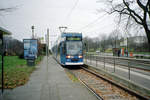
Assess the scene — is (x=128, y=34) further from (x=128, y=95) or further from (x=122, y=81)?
(x=128, y=95)

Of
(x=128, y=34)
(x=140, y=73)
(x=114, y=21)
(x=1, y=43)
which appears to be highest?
(x=114, y=21)

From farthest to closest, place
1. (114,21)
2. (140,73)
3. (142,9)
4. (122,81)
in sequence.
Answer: (114,21)
(142,9)
(122,81)
(140,73)

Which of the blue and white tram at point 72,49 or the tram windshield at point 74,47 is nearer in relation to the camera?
the blue and white tram at point 72,49

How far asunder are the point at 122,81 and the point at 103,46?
149 feet

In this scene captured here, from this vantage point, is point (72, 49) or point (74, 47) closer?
point (72, 49)

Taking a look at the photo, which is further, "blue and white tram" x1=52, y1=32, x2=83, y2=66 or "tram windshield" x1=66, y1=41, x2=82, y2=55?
"tram windshield" x1=66, y1=41, x2=82, y2=55

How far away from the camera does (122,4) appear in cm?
1238

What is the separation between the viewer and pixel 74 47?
15.6 meters

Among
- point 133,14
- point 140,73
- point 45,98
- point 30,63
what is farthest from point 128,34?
point 30,63

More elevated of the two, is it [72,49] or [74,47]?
[74,47]

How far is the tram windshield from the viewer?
1539cm

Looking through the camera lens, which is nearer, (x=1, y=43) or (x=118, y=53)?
(x=1, y=43)

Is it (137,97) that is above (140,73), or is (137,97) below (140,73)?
below

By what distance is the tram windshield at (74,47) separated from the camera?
1539 centimetres
